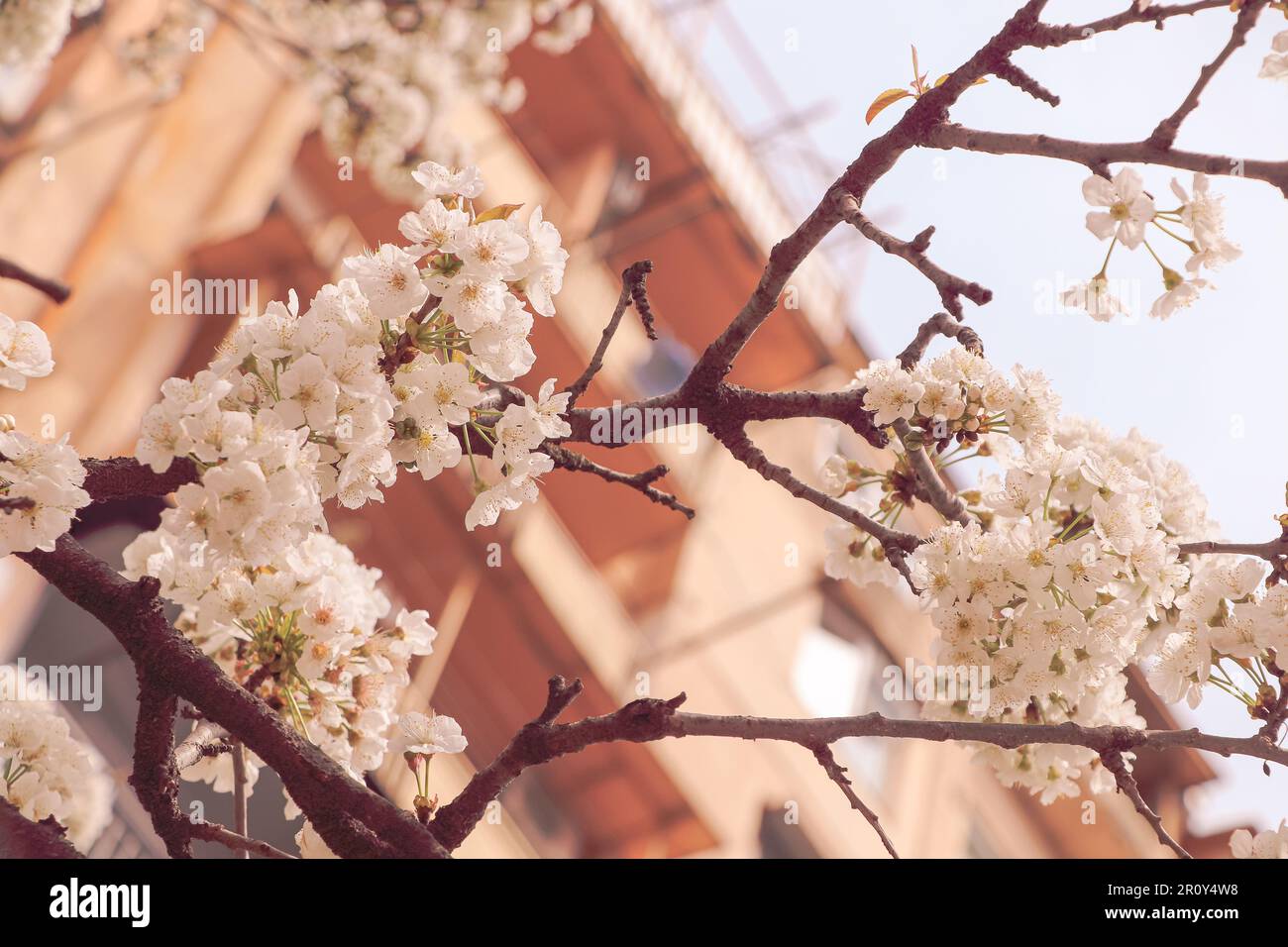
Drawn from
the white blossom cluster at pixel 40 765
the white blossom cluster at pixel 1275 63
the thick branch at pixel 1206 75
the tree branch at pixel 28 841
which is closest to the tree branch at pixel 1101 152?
the thick branch at pixel 1206 75

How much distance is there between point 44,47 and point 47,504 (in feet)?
16.0

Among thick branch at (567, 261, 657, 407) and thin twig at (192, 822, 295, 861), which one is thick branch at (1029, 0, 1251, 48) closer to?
thick branch at (567, 261, 657, 407)

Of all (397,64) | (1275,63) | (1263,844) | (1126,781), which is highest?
(397,64)

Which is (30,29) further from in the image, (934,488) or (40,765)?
(934,488)

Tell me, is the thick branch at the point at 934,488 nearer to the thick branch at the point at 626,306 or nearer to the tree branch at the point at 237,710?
the thick branch at the point at 626,306

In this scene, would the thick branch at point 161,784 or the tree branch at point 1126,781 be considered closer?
the tree branch at point 1126,781

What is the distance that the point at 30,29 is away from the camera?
571cm

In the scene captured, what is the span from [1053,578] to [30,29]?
5771mm

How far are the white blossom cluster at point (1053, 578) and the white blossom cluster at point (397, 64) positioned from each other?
523 cm

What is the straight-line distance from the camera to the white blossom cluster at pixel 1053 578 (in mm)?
2396

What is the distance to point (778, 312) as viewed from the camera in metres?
11.0

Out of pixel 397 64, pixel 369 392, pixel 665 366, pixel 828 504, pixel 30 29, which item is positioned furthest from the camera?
pixel 665 366

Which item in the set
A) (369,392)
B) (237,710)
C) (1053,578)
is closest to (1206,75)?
(1053,578)
